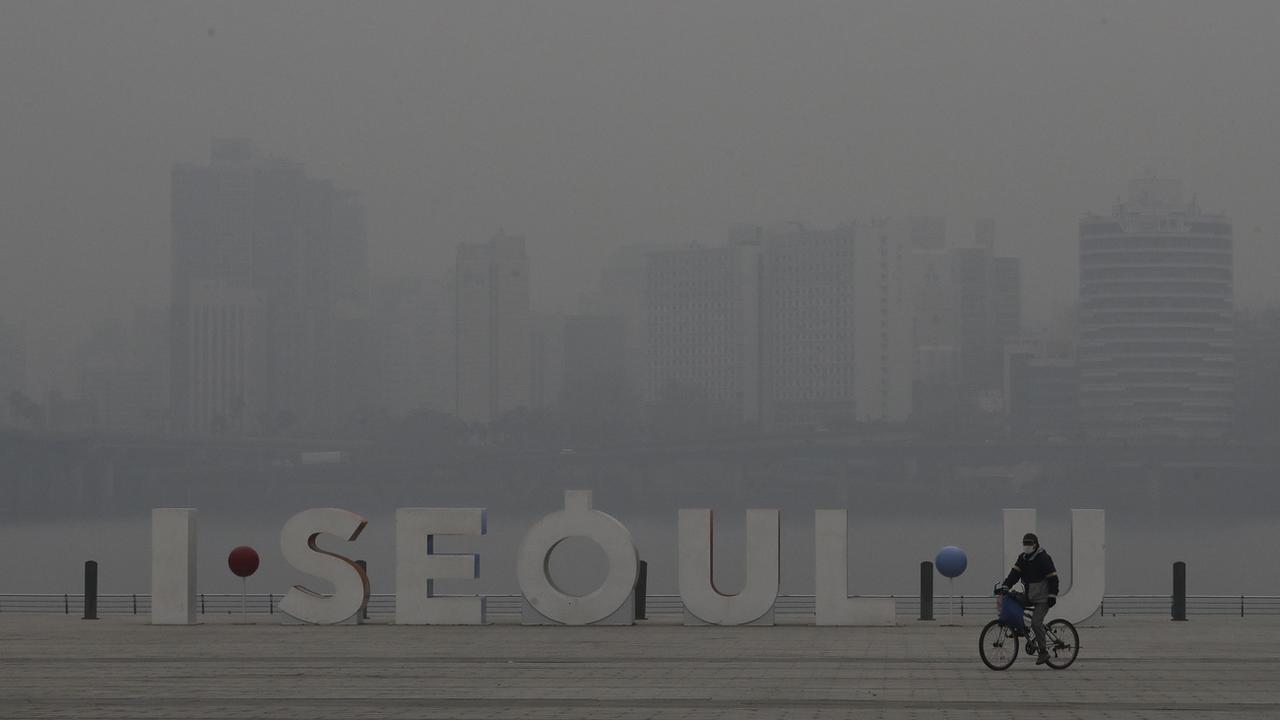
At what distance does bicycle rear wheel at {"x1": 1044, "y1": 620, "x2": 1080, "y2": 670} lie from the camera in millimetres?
27844

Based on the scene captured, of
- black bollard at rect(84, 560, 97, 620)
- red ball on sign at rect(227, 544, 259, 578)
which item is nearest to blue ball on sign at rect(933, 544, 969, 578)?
red ball on sign at rect(227, 544, 259, 578)

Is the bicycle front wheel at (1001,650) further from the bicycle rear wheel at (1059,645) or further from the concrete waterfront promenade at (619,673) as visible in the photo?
the bicycle rear wheel at (1059,645)

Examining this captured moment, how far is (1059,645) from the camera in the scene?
2775 cm

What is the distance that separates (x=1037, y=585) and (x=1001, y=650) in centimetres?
115

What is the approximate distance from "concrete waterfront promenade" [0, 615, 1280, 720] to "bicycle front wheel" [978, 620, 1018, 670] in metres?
0.38

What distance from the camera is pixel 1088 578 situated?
37969 millimetres

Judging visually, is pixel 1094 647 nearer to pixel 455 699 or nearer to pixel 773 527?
pixel 773 527

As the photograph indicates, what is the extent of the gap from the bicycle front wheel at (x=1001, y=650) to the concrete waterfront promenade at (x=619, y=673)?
1.24ft

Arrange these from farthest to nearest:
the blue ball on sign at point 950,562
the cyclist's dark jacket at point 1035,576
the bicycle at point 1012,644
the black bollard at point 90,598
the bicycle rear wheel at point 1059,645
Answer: the black bollard at point 90,598 < the blue ball on sign at point 950,562 < the cyclist's dark jacket at point 1035,576 < the bicycle rear wheel at point 1059,645 < the bicycle at point 1012,644

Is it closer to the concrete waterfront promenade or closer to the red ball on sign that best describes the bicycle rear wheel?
the concrete waterfront promenade

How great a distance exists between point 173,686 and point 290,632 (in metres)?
11.2

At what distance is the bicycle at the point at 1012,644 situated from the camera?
27.7 metres

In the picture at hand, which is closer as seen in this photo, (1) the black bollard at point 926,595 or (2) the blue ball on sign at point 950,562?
(2) the blue ball on sign at point 950,562

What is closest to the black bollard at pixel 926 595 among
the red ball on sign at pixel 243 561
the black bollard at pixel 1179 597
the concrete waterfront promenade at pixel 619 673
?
the concrete waterfront promenade at pixel 619 673
